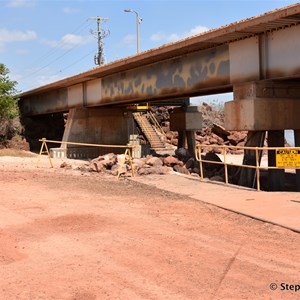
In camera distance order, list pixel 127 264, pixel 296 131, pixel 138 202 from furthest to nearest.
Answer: pixel 296 131
pixel 138 202
pixel 127 264

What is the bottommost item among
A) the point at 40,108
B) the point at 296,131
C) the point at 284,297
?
the point at 284,297

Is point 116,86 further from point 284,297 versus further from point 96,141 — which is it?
point 284,297

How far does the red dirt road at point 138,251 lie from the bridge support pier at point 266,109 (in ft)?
20.2

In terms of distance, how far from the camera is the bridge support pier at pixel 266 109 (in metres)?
15.6

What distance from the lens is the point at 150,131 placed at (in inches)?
1715

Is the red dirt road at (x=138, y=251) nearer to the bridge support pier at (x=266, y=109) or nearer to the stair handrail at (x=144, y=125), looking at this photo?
the bridge support pier at (x=266, y=109)

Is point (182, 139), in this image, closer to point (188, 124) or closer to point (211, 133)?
point (188, 124)

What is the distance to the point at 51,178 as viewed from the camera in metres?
15.4

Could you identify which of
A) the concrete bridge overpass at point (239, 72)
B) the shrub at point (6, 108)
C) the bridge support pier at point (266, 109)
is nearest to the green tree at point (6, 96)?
the shrub at point (6, 108)

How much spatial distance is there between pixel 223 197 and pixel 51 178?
6.73 meters

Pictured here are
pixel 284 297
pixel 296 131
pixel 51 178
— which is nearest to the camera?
pixel 284 297

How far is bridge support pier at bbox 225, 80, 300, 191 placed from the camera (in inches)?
615

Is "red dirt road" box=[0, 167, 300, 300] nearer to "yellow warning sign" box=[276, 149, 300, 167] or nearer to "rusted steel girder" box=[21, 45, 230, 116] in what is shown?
"yellow warning sign" box=[276, 149, 300, 167]

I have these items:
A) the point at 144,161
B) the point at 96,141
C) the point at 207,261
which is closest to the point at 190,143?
the point at 96,141
